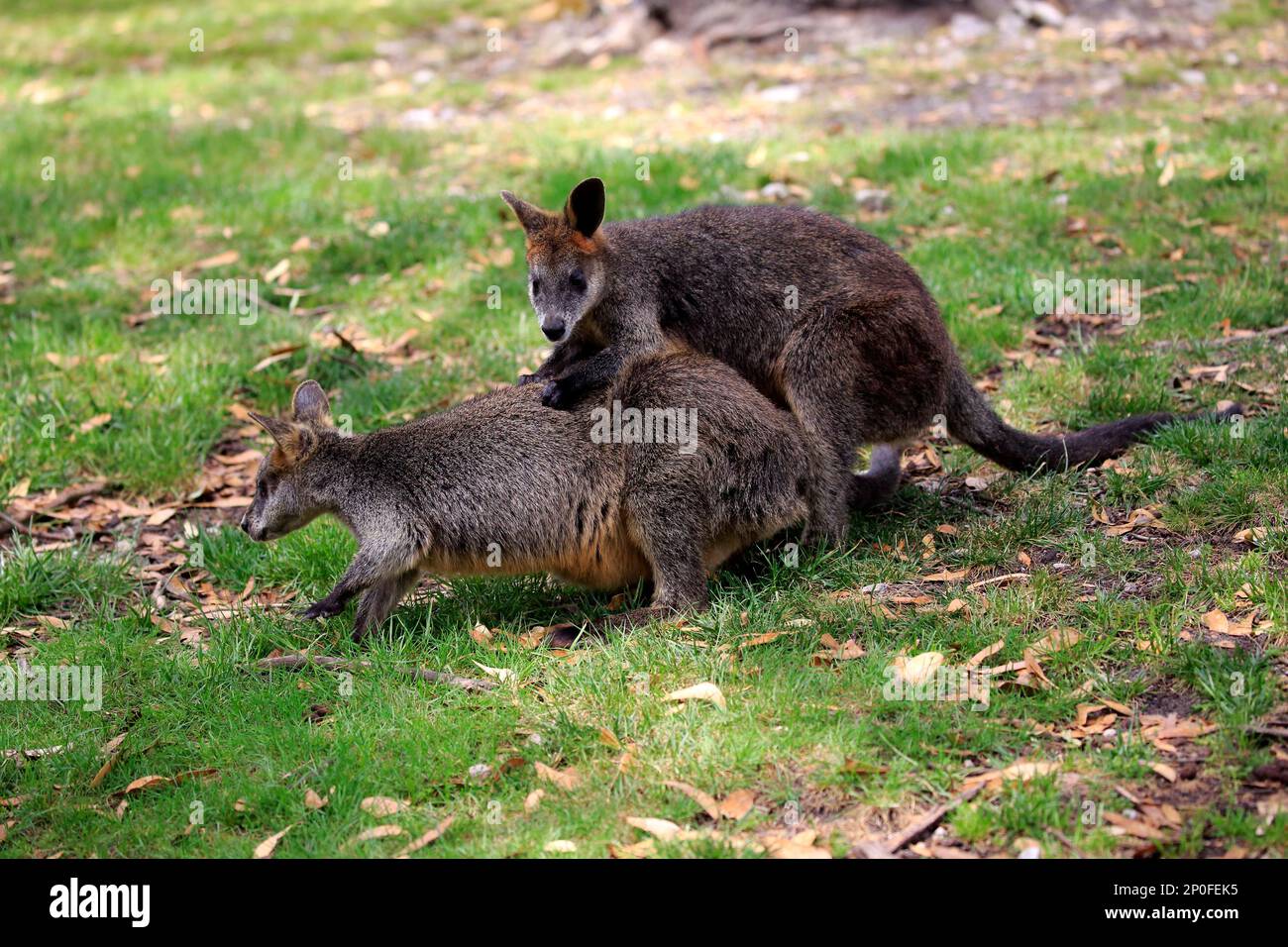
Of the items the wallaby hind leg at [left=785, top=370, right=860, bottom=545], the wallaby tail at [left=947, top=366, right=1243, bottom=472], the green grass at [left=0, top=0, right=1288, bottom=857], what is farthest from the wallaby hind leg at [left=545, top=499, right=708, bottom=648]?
the wallaby tail at [left=947, top=366, right=1243, bottom=472]

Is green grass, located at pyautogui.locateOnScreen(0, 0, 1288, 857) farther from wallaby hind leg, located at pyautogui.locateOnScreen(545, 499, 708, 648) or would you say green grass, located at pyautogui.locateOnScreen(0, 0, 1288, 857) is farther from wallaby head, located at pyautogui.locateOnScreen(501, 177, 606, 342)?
wallaby head, located at pyautogui.locateOnScreen(501, 177, 606, 342)

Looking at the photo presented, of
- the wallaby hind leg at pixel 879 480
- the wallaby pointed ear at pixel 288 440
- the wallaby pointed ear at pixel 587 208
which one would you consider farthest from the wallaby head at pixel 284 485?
the wallaby hind leg at pixel 879 480

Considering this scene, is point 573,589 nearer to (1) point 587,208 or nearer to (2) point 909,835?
(1) point 587,208

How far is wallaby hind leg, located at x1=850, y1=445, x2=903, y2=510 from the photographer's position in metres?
6.08

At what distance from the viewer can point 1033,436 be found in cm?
605

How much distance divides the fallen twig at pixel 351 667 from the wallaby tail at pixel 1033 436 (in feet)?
8.29

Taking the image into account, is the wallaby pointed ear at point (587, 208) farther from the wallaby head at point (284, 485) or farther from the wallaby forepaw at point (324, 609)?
the wallaby forepaw at point (324, 609)

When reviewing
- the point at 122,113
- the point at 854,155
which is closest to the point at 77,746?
the point at 854,155

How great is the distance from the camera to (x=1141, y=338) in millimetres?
7113

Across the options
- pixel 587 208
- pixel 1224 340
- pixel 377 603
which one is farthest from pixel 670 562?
pixel 1224 340

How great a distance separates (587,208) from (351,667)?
7.43 feet

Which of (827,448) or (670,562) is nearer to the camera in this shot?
(670,562)

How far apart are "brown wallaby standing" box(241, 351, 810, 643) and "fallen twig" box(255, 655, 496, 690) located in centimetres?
26
